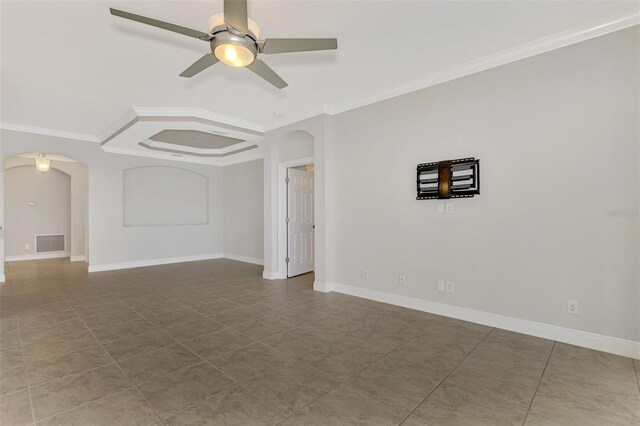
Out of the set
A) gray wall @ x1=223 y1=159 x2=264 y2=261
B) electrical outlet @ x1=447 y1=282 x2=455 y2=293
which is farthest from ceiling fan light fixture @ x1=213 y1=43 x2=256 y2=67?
gray wall @ x1=223 y1=159 x2=264 y2=261

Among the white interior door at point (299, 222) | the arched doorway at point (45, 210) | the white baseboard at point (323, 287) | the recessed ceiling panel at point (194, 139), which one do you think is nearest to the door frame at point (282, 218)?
the white interior door at point (299, 222)

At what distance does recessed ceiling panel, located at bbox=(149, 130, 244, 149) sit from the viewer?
20.0ft

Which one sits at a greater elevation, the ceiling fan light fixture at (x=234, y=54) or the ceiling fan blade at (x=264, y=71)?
the ceiling fan blade at (x=264, y=71)

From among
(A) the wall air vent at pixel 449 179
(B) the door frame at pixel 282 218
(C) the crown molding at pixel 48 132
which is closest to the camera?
(A) the wall air vent at pixel 449 179

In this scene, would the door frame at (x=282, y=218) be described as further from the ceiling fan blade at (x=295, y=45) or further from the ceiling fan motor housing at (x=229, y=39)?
the ceiling fan motor housing at (x=229, y=39)

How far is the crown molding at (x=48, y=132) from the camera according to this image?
5476 millimetres

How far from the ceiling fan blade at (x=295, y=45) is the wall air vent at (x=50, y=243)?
10150 mm

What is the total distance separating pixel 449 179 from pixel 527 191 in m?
0.79

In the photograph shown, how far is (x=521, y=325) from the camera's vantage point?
3.11 m

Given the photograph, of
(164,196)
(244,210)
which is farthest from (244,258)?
(164,196)

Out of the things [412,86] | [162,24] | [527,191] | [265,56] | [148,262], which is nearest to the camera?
[162,24]

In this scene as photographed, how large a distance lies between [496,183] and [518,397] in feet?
6.83

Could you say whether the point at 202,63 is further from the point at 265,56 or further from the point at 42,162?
the point at 42,162

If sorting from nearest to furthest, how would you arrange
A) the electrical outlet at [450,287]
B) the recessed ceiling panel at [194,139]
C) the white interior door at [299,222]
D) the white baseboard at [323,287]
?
the electrical outlet at [450,287], the white baseboard at [323,287], the white interior door at [299,222], the recessed ceiling panel at [194,139]
